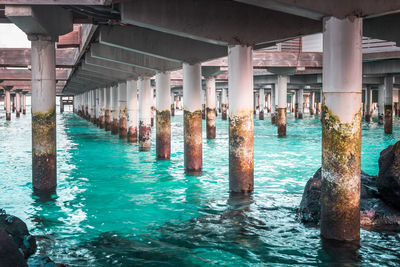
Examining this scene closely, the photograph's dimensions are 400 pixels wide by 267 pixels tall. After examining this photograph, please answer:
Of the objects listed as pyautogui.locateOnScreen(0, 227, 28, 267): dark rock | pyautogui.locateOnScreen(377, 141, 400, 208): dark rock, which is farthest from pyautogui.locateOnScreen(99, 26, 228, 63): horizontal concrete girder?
pyautogui.locateOnScreen(0, 227, 28, 267): dark rock

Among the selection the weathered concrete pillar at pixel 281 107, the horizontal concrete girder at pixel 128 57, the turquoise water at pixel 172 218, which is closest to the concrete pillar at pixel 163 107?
the horizontal concrete girder at pixel 128 57

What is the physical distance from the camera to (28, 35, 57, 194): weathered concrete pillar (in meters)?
13.5

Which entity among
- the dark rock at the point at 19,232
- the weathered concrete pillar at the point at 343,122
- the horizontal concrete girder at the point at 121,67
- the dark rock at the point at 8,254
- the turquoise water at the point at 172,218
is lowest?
the turquoise water at the point at 172,218

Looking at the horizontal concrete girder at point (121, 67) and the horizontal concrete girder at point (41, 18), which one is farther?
the horizontal concrete girder at point (121, 67)

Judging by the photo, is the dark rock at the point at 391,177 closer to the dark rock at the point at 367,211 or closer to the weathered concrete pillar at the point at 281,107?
the dark rock at the point at 367,211

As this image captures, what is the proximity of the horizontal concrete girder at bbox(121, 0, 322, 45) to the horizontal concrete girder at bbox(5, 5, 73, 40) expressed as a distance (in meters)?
2.11

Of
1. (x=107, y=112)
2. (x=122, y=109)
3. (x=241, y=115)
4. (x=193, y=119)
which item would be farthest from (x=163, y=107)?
(x=107, y=112)

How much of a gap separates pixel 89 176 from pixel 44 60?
514cm

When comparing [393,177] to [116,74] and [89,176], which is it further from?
[116,74]

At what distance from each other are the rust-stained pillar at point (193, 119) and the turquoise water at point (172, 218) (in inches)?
23.9

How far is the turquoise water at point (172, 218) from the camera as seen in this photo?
27.2 feet

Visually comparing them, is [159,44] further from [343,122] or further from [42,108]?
[343,122]

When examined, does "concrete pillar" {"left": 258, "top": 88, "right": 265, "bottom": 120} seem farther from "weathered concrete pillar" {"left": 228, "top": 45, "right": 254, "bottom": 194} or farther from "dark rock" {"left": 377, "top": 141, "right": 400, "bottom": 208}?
"dark rock" {"left": 377, "top": 141, "right": 400, "bottom": 208}

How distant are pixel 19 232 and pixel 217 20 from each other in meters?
7.48
